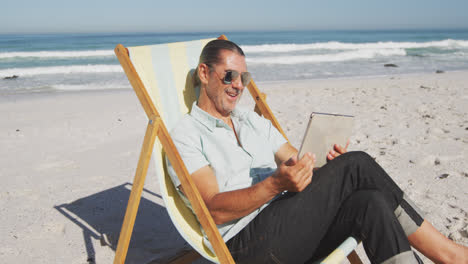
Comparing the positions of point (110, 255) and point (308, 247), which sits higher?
point (308, 247)

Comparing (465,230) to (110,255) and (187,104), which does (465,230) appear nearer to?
(187,104)

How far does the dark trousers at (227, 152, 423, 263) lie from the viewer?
5.30 ft

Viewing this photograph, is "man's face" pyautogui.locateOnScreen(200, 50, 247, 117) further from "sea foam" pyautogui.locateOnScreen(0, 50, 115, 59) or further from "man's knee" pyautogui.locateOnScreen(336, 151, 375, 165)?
"sea foam" pyautogui.locateOnScreen(0, 50, 115, 59)

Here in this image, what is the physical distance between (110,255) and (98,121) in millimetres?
3562

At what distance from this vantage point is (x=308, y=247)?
5.49ft

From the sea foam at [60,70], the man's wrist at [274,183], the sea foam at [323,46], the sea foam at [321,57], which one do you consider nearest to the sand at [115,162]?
the man's wrist at [274,183]

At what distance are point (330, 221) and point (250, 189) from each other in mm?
376

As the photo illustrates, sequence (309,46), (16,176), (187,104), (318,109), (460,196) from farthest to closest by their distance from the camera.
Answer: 1. (309,46)
2. (318,109)
3. (16,176)
4. (460,196)
5. (187,104)

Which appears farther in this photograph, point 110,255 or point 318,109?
point 318,109

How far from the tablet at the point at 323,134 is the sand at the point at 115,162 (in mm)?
1345

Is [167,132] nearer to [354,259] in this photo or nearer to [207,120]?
[207,120]

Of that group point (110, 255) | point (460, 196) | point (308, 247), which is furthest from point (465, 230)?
point (110, 255)

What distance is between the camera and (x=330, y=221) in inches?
67.3

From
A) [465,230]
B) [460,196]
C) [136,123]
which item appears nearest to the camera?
[465,230]
